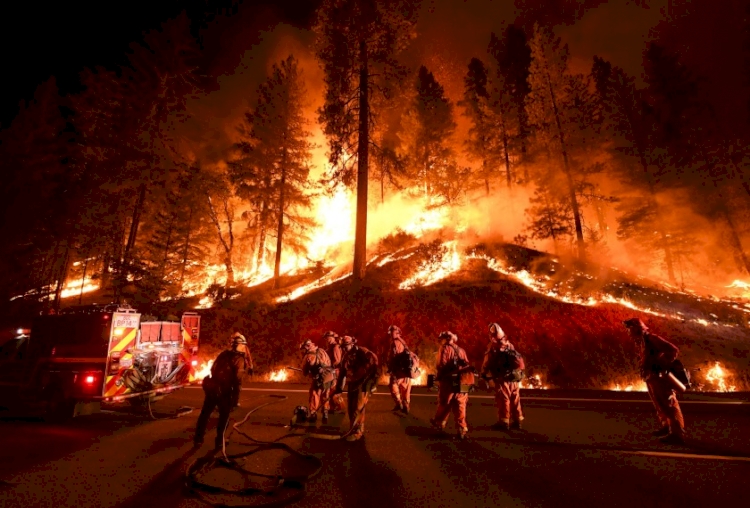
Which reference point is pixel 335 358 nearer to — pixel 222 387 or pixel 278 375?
pixel 222 387

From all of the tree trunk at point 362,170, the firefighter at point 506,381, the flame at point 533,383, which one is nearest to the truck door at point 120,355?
the firefighter at point 506,381

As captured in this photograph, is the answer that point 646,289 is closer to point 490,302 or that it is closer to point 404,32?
point 490,302

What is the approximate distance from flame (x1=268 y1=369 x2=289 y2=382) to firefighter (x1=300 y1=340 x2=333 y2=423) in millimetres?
6498

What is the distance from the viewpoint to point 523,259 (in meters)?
22.2

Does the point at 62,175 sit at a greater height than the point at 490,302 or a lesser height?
greater

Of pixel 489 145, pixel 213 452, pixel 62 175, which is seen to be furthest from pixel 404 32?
pixel 62 175

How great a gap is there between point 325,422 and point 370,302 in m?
9.91

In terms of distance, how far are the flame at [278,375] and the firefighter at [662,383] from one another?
38.6ft

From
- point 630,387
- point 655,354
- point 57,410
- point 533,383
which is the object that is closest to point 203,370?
point 57,410

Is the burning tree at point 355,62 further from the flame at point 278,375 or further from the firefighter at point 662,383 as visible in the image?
the firefighter at point 662,383

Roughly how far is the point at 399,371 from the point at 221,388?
4070 millimetres

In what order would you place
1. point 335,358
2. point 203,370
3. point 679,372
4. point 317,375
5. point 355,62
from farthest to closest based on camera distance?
point 355,62
point 203,370
point 335,358
point 317,375
point 679,372

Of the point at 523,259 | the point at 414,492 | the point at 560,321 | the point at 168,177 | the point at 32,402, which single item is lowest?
the point at 414,492

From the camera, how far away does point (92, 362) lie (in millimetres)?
7891
